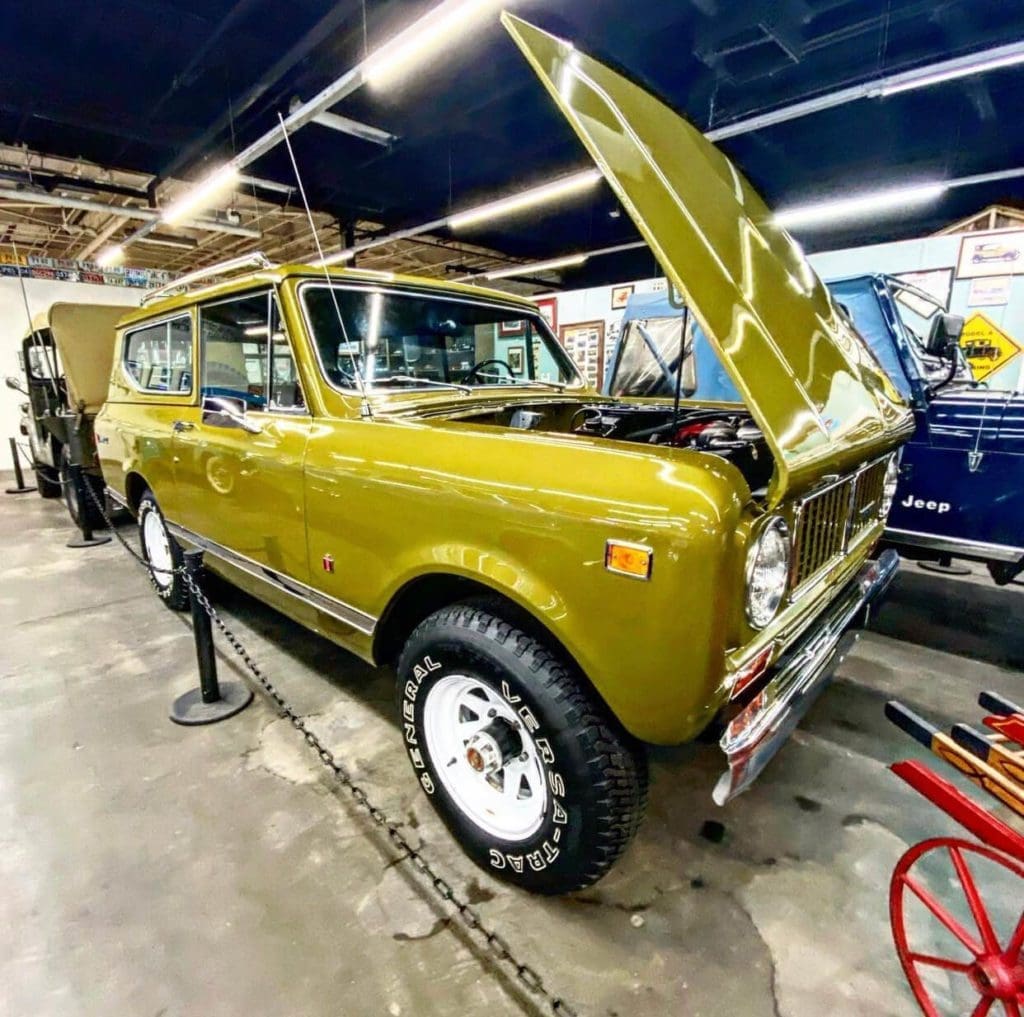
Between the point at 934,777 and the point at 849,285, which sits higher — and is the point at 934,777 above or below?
below

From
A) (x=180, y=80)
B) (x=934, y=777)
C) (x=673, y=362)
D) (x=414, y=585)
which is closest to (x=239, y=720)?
(x=414, y=585)

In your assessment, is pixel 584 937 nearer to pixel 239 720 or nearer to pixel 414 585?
pixel 414 585

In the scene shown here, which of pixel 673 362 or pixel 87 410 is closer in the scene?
pixel 673 362

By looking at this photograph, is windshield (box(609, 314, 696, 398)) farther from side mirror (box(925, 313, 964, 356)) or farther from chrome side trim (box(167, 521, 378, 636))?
chrome side trim (box(167, 521, 378, 636))

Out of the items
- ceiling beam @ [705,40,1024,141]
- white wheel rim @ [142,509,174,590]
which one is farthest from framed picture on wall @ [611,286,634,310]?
white wheel rim @ [142,509,174,590]

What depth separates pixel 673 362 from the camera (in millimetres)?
4887

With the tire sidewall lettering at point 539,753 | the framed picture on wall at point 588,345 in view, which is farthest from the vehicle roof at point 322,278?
the framed picture on wall at point 588,345

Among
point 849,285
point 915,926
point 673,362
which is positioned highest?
point 849,285

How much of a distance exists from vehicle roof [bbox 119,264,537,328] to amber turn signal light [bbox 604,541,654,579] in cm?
169

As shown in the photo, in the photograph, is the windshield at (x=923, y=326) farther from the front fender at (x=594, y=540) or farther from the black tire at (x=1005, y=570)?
the front fender at (x=594, y=540)

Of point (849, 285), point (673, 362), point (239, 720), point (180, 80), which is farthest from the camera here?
point (180, 80)

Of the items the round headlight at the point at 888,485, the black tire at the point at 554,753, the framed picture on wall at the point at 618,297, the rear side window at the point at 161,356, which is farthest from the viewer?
the framed picture on wall at the point at 618,297

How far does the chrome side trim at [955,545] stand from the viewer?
10.1 ft

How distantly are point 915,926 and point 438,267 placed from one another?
19216 millimetres
